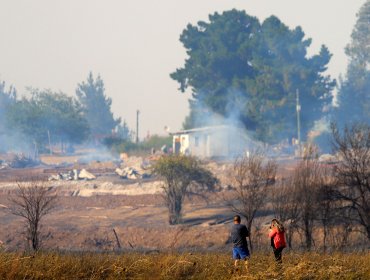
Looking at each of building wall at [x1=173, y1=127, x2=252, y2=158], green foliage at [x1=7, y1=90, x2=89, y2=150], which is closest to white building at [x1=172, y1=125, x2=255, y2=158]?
building wall at [x1=173, y1=127, x2=252, y2=158]

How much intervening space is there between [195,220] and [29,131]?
54985 millimetres

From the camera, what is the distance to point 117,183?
61.2 meters

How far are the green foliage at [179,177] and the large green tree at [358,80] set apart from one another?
1787 inches

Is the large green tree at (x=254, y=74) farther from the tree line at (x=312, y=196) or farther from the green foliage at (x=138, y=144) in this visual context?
the tree line at (x=312, y=196)

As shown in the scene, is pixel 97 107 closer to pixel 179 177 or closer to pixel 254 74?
pixel 254 74

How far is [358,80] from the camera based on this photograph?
100938 millimetres

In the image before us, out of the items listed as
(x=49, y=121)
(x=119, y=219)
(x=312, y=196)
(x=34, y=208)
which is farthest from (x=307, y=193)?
(x=49, y=121)

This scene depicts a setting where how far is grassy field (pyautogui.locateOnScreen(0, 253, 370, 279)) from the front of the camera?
17.5 m

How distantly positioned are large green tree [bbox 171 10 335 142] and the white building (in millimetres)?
3754

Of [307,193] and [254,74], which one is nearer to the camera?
[307,193]

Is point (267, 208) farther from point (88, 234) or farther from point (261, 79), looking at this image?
point (261, 79)

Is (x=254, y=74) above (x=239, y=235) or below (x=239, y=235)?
above

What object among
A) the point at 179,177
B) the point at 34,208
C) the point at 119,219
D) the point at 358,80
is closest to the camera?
the point at 34,208

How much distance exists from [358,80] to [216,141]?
3213 centimetres
